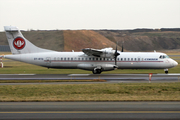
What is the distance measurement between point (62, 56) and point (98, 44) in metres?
99.1

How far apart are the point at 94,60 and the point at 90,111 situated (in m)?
23.1

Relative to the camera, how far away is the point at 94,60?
34969 mm

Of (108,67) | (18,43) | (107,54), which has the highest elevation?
(18,43)

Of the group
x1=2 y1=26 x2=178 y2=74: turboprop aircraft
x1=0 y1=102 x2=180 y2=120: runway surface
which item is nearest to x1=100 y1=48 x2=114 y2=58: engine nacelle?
x1=2 y1=26 x2=178 y2=74: turboprop aircraft

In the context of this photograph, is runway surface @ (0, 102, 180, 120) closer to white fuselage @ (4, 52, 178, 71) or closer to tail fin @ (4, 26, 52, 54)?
white fuselage @ (4, 52, 178, 71)

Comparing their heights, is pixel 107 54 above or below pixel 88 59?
above

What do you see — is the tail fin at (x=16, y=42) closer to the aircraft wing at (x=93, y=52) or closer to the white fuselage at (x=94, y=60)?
the white fuselage at (x=94, y=60)

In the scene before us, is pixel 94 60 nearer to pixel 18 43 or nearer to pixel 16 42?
pixel 18 43

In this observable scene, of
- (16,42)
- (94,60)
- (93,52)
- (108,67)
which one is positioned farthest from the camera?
(16,42)

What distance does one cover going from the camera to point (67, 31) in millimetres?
153125

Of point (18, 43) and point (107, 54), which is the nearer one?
point (107, 54)

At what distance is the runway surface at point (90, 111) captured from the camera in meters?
10.9

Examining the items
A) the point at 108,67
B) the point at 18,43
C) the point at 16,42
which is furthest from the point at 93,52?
the point at 16,42

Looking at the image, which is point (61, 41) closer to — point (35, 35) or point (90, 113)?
point (35, 35)
